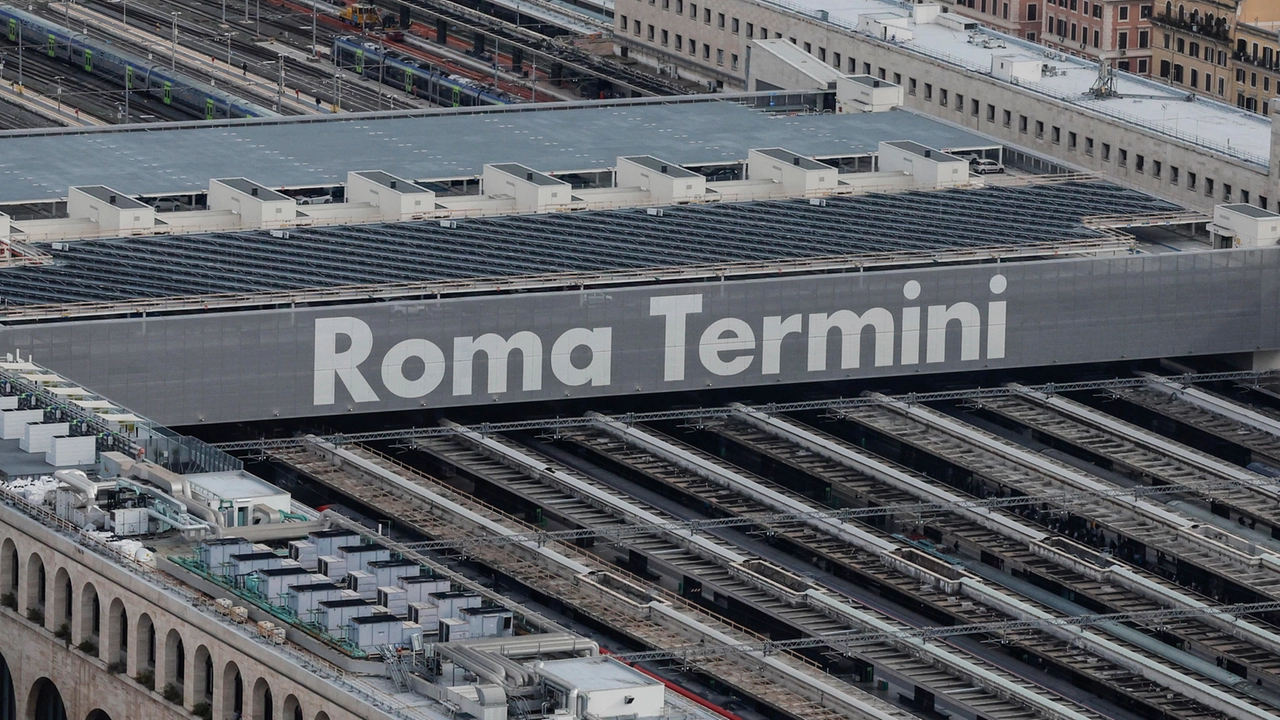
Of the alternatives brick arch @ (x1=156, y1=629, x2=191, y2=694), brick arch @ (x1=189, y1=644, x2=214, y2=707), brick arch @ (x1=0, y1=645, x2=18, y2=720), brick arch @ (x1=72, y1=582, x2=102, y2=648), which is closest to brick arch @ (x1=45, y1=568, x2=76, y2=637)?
brick arch @ (x1=72, y1=582, x2=102, y2=648)

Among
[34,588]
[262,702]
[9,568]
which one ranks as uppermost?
[9,568]

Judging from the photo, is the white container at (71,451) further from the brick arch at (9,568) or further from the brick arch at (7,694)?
the brick arch at (7,694)

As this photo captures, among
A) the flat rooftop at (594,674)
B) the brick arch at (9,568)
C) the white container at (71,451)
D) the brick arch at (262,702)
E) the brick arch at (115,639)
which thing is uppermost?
the white container at (71,451)

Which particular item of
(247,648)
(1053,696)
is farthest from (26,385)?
(1053,696)

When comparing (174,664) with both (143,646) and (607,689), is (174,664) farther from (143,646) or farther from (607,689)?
(607,689)

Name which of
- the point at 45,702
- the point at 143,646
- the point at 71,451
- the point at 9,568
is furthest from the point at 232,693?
the point at 71,451

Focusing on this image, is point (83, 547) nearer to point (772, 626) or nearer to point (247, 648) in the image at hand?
point (247, 648)

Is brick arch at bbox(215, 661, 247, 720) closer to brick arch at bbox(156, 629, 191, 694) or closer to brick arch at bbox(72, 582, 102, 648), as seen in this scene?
brick arch at bbox(156, 629, 191, 694)

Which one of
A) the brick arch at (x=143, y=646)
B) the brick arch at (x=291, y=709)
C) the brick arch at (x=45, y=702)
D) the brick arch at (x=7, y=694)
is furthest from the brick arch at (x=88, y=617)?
the brick arch at (x=291, y=709)
